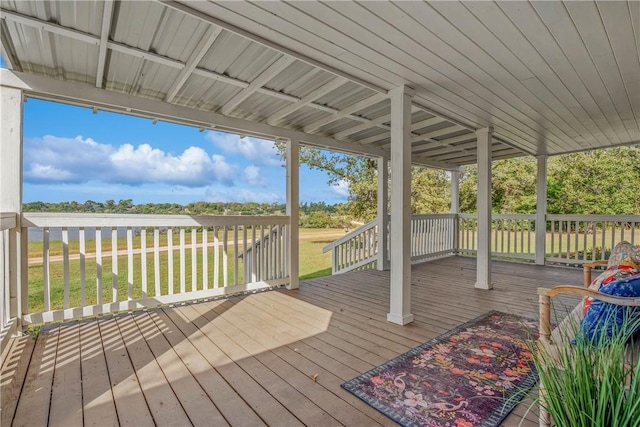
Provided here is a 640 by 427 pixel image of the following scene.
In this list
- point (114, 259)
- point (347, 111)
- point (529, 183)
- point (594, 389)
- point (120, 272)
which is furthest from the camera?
point (529, 183)

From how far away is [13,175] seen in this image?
2582mm

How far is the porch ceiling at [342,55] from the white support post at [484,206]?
46 cm

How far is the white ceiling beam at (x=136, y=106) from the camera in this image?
2.63 meters

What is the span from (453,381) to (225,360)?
5.38 ft

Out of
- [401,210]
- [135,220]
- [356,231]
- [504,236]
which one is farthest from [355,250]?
[135,220]

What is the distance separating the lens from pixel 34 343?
2531mm

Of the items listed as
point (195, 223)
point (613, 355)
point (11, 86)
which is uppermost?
point (11, 86)

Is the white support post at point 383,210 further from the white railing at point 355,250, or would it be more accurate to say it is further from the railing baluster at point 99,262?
the railing baluster at point 99,262

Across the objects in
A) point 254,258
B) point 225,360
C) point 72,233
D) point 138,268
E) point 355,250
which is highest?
point 72,233

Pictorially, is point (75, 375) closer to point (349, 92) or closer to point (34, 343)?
point (34, 343)

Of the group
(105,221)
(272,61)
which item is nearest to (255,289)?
(105,221)

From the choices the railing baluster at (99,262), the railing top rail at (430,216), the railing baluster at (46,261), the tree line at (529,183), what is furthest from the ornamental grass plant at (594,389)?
the tree line at (529,183)

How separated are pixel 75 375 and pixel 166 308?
1.44 meters

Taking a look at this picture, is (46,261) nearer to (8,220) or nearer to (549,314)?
(8,220)
